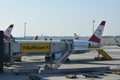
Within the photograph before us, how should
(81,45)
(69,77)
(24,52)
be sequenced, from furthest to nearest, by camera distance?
1. (81,45)
2. (24,52)
3. (69,77)

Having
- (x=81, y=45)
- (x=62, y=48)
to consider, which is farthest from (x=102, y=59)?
(x=62, y=48)

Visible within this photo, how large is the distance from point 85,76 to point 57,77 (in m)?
2.59

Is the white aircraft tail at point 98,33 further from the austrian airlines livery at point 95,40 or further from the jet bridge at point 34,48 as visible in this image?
the jet bridge at point 34,48

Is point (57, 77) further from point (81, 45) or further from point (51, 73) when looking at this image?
point (81, 45)

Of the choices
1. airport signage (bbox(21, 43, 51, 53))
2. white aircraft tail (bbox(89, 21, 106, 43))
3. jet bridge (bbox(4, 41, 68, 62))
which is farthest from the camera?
white aircraft tail (bbox(89, 21, 106, 43))

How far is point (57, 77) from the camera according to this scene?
31.3 meters

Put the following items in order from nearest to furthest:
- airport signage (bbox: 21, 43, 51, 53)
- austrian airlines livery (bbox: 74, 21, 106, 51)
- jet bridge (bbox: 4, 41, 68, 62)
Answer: jet bridge (bbox: 4, 41, 68, 62) < airport signage (bbox: 21, 43, 51, 53) < austrian airlines livery (bbox: 74, 21, 106, 51)

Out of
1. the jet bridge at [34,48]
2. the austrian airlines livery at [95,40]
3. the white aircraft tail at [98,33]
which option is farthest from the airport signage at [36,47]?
the white aircraft tail at [98,33]

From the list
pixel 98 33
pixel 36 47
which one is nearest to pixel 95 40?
pixel 98 33

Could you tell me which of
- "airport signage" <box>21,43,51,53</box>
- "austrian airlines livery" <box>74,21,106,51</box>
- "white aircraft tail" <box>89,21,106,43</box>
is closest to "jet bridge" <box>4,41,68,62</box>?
"airport signage" <box>21,43,51,53</box>

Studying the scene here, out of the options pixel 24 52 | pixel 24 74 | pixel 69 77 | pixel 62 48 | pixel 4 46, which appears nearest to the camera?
pixel 69 77

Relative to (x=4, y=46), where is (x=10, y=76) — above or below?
below

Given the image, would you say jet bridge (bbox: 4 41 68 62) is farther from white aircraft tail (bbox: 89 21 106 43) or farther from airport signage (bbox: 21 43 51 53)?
white aircraft tail (bbox: 89 21 106 43)

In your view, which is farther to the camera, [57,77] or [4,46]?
[4,46]
